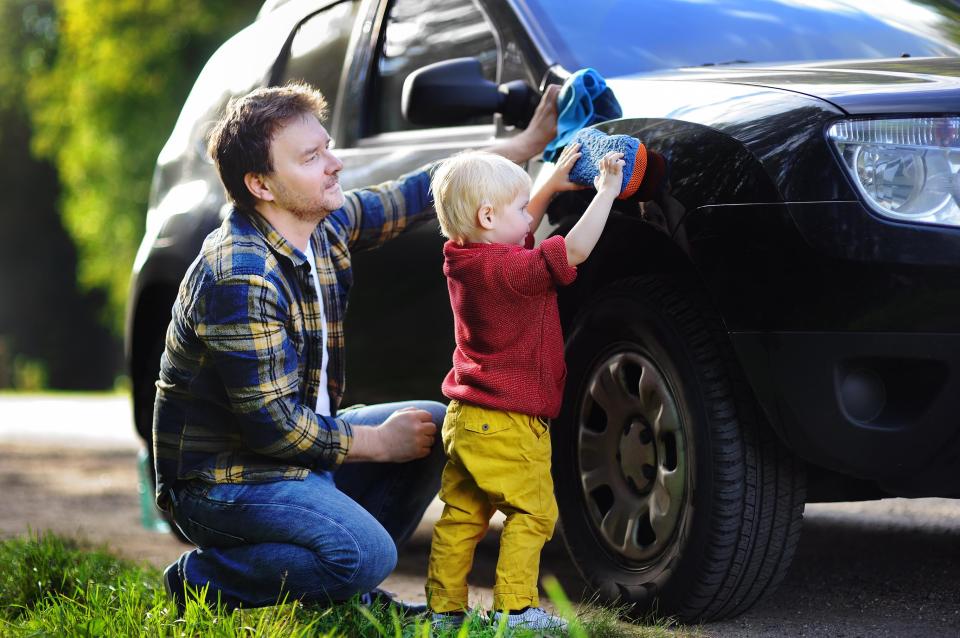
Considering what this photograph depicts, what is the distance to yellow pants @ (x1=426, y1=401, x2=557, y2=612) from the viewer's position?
2.99 meters

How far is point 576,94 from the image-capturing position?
3227mm

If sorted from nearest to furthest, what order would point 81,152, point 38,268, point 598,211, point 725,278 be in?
point 725,278 < point 598,211 < point 81,152 < point 38,268

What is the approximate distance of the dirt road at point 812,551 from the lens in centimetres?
324

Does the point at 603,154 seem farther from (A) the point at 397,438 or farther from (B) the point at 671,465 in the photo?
(A) the point at 397,438

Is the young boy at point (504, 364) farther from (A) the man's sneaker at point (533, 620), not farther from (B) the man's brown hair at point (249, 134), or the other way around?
(B) the man's brown hair at point (249, 134)

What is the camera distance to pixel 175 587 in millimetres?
3164

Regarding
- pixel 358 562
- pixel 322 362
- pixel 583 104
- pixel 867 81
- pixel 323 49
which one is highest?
pixel 867 81

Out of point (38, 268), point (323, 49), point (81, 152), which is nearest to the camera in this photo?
point (323, 49)

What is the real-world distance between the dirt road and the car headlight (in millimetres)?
1050

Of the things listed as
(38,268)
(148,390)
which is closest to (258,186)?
(148,390)

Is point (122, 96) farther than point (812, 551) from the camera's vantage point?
Yes

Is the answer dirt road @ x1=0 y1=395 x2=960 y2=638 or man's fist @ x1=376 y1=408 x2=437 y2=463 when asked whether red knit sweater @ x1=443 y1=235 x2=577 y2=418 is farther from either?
dirt road @ x1=0 y1=395 x2=960 y2=638

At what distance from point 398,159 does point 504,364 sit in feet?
3.99

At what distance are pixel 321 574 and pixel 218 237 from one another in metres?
0.80
